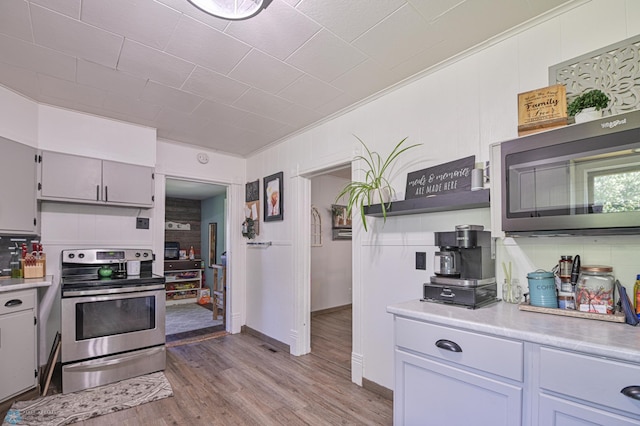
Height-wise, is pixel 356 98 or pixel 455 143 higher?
pixel 356 98

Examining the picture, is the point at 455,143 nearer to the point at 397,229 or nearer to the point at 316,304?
the point at 397,229

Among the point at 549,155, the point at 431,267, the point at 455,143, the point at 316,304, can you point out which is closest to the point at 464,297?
the point at 431,267

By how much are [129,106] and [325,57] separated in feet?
6.62

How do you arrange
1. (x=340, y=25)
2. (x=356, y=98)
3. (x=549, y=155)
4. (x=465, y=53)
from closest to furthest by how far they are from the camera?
1. (x=549, y=155)
2. (x=340, y=25)
3. (x=465, y=53)
4. (x=356, y=98)

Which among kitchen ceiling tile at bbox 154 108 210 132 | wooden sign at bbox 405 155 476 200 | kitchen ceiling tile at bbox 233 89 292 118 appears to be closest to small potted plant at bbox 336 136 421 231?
wooden sign at bbox 405 155 476 200

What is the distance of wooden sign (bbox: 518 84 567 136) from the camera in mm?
1478

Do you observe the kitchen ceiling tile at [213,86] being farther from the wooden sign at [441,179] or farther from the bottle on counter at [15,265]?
the bottle on counter at [15,265]

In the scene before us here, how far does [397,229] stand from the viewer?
2.48 m

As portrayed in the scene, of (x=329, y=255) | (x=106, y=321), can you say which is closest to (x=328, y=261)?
(x=329, y=255)

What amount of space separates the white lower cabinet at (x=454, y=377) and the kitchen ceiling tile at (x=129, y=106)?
9.52 ft

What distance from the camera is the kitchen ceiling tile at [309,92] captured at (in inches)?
98.1

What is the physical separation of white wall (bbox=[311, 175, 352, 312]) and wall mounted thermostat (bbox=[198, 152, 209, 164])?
75.5 inches

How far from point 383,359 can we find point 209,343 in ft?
7.76

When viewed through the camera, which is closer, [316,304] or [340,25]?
[340,25]
